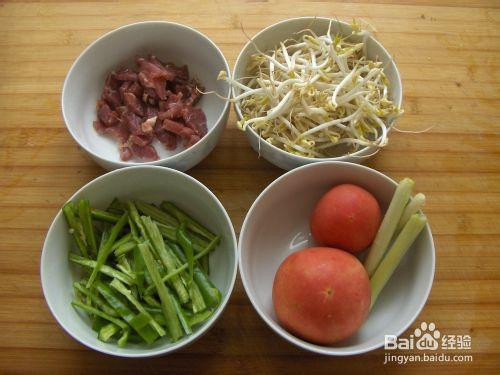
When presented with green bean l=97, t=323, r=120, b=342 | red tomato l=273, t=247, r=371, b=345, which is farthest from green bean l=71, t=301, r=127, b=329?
red tomato l=273, t=247, r=371, b=345

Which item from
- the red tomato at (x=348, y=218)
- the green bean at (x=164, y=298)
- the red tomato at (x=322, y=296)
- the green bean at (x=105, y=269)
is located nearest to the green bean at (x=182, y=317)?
the green bean at (x=164, y=298)

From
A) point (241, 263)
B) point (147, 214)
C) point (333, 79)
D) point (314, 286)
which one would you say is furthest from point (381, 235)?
point (147, 214)

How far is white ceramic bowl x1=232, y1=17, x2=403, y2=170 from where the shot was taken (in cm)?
129

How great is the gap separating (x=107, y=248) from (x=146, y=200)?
0.67 feet

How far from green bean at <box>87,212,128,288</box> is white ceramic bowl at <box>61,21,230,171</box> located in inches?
9.8

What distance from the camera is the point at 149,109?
152 cm

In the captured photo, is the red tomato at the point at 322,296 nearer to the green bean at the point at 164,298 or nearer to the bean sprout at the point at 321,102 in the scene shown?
the green bean at the point at 164,298

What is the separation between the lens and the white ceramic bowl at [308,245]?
1122 millimetres

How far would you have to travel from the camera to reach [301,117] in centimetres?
137

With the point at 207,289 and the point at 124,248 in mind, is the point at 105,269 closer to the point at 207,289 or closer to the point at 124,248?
the point at 124,248

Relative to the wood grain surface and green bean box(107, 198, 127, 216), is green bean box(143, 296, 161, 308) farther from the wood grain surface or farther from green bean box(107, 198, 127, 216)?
green bean box(107, 198, 127, 216)

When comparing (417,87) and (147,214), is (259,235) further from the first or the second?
(417,87)

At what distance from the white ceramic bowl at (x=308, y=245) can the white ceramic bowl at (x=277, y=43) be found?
6 centimetres

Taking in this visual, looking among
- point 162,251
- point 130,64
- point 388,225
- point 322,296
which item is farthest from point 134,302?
point 130,64
